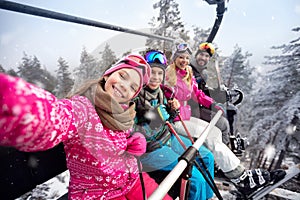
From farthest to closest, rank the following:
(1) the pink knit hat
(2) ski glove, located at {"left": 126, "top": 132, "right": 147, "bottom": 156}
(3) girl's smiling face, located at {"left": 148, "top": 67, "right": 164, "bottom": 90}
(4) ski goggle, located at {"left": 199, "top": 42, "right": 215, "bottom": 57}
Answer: (4) ski goggle, located at {"left": 199, "top": 42, "right": 215, "bottom": 57}
(3) girl's smiling face, located at {"left": 148, "top": 67, "right": 164, "bottom": 90}
(2) ski glove, located at {"left": 126, "top": 132, "right": 147, "bottom": 156}
(1) the pink knit hat

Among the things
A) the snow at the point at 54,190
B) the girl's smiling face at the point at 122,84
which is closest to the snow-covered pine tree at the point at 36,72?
the girl's smiling face at the point at 122,84

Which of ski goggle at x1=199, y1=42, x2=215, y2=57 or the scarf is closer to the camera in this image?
the scarf

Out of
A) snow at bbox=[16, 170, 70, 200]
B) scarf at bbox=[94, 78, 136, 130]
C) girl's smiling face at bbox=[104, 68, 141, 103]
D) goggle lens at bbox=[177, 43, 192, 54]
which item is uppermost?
goggle lens at bbox=[177, 43, 192, 54]

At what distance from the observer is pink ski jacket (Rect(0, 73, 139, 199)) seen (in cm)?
37

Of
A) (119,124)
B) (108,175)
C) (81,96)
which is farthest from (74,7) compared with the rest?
(108,175)

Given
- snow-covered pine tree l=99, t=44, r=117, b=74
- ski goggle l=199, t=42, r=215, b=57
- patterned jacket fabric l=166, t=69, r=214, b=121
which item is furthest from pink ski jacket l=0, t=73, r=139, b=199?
ski goggle l=199, t=42, r=215, b=57

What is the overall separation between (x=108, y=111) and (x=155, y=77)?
672 millimetres

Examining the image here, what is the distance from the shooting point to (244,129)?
11.3 m

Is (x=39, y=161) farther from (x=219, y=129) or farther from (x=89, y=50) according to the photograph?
(x=219, y=129)

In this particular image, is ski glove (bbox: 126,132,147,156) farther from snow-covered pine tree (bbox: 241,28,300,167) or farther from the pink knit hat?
snow-covered pine tree (bbox: 241,28,300,167)

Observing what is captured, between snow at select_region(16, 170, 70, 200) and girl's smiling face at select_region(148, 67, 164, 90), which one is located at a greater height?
girl's smiling face at select_region(148, 67, 164, 90)

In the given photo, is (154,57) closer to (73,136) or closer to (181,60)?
(181,60)

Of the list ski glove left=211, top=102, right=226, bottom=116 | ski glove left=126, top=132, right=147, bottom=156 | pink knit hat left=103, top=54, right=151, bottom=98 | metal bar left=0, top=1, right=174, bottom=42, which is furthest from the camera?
ski glove left=211, top=102, right=226, bottom=116

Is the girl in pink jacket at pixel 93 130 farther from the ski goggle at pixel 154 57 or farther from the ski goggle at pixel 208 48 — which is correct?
the ski goggle at pixel 208 48
